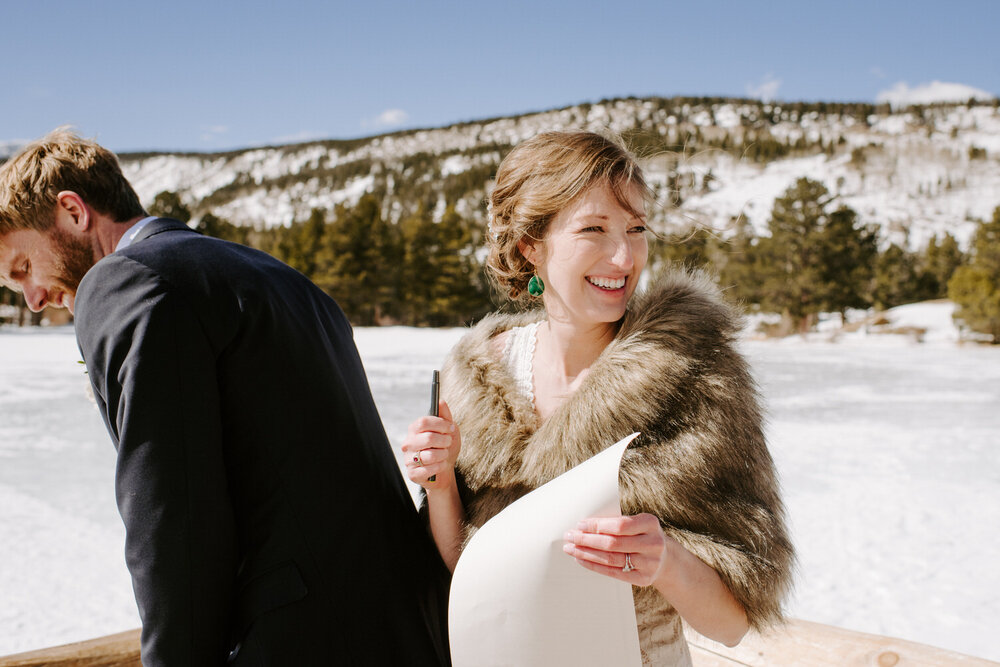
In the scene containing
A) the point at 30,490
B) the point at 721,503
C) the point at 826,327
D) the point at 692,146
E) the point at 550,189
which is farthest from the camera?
the point at 826,327

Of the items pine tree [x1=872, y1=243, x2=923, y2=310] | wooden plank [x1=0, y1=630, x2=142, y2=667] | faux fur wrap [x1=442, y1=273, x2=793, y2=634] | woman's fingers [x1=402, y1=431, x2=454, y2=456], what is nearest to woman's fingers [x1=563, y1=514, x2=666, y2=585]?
faux fur wrap [x1=442, y1=273, x2=793, y2=634]

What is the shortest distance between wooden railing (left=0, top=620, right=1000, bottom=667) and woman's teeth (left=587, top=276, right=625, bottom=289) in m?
1.17

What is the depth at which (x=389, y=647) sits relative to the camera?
1.18 metres

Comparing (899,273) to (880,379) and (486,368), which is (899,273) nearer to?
(880,379)

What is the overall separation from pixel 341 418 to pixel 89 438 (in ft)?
27.4

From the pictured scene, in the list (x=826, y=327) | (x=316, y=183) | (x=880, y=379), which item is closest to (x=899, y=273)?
(x=826, y=327)

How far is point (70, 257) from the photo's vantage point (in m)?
1.43

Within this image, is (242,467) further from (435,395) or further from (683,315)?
(683,315)

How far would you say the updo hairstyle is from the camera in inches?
53.9

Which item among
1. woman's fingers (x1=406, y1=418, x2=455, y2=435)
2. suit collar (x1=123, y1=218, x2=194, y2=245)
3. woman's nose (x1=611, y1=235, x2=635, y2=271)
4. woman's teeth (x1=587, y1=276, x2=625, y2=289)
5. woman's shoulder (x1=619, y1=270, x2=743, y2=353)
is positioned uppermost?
suit collar (x1=123, y1=218, x2=194, y2=245)

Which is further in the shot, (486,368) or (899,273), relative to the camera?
(899,273)

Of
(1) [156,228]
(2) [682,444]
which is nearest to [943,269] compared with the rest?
(2) [682,444]

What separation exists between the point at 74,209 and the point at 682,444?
126cm

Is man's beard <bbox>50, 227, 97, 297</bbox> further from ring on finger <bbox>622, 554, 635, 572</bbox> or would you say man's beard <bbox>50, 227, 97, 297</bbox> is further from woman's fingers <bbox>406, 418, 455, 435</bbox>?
ring on finger <bbox>622, 554, 635, 572</bbox>
